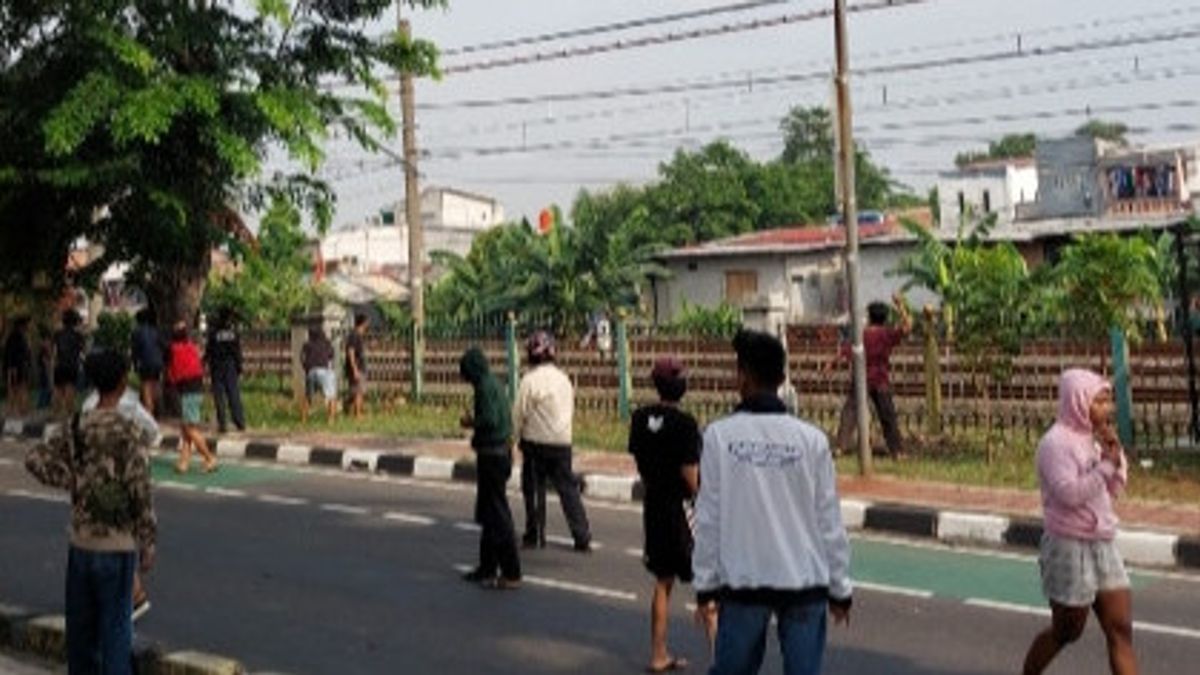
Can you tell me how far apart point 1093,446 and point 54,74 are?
15907mm

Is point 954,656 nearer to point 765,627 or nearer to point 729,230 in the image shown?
point 765,627

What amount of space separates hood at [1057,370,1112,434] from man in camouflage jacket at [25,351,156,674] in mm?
3705

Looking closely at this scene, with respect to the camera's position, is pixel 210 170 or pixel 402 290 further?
pixel 402 290

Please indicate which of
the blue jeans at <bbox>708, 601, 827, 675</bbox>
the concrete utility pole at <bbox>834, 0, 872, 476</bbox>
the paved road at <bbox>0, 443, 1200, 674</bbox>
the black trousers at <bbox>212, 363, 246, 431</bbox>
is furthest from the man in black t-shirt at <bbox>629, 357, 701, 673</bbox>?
the black trousers at <bbox>212, 363, 246, 431</bbox>

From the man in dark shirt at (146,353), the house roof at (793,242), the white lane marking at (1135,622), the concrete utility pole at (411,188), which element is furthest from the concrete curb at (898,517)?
the house roof at (793,242)

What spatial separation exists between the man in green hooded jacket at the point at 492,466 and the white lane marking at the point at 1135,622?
9.32 ft

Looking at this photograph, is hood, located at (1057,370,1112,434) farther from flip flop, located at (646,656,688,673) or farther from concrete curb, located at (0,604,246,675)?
concrete curb, located at (0,604,246,675)

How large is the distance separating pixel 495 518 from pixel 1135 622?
379cm

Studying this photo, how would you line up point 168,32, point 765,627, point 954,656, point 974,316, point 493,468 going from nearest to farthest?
point 765,627 < point 954,656 < point 493,468 < point 974,316 < point 168,32

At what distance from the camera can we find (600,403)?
58.4 feet

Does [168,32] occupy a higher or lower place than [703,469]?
higher

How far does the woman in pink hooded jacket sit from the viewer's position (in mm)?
5441

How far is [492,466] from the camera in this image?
29.0 feet

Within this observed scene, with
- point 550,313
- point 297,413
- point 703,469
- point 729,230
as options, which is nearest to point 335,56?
point 297,413
